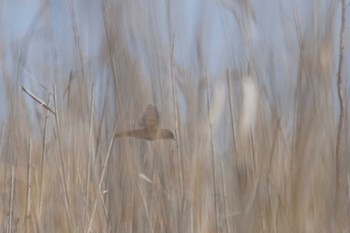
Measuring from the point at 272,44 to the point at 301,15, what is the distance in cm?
6

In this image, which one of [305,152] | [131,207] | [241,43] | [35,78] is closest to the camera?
[305,152]

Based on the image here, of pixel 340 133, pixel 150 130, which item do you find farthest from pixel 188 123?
pixel 340 133

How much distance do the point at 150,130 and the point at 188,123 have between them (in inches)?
2.8

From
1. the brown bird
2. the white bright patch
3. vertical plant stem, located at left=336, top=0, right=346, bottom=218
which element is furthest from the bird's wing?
vertical plant stem, located at left=336, top=0, right=346, bottom=218

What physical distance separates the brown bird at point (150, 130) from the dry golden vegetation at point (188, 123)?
14 millimetres

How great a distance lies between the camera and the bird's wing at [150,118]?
0.89 metres

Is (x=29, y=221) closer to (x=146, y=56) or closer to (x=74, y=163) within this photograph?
(x=74, y=163)

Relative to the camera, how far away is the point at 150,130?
0.91 metres

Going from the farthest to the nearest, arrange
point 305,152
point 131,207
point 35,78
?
point 35,78 → point 131,207 → point 305,152

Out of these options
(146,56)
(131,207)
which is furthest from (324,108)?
(131,207)

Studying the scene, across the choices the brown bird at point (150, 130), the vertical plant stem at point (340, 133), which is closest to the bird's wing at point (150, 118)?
the brown bird at point (150, 130)

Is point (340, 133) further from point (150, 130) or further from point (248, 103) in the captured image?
point (150, 130)

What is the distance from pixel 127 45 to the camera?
86 cm

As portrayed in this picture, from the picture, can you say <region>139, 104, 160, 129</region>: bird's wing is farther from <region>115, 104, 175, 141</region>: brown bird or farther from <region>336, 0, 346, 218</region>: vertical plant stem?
<region>336, 0, 346, 218</region>: vertical plant stem
